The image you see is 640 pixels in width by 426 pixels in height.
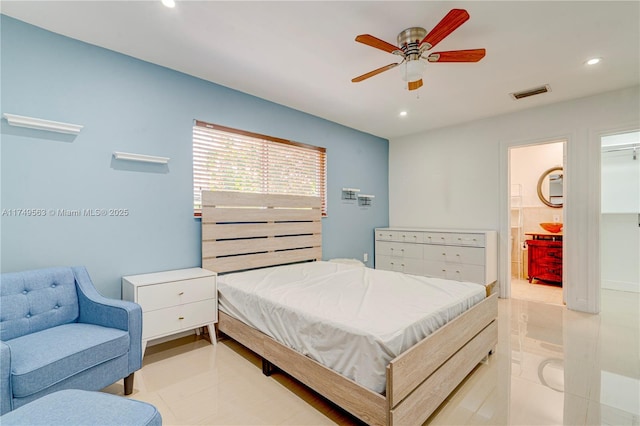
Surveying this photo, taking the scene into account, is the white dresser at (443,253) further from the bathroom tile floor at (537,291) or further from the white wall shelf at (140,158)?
the white wall shelf at (140,158)

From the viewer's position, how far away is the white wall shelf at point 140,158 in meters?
2.49

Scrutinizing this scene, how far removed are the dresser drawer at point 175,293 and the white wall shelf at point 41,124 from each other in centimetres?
137

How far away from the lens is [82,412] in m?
1.08

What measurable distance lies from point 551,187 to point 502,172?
1984 millimetres

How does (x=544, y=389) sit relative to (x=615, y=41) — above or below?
below

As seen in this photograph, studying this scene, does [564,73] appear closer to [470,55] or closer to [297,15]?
[470,55]

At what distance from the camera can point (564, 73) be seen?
9.57 feet

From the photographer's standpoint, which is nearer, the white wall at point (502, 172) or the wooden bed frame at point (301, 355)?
the wooden bed frame at point (301, 355)

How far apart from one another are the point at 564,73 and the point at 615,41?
54cm

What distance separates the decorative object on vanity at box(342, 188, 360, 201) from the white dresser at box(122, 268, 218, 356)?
2.54 m

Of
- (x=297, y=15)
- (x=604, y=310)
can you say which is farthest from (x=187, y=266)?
(x=604, y=310)

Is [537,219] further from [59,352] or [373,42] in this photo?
[59,352]

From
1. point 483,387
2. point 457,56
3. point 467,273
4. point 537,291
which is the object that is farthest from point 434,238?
point 457,56

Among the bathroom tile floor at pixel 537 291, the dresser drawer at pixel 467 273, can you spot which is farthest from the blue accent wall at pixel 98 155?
the bathroom tile floor at pixel 537 291
